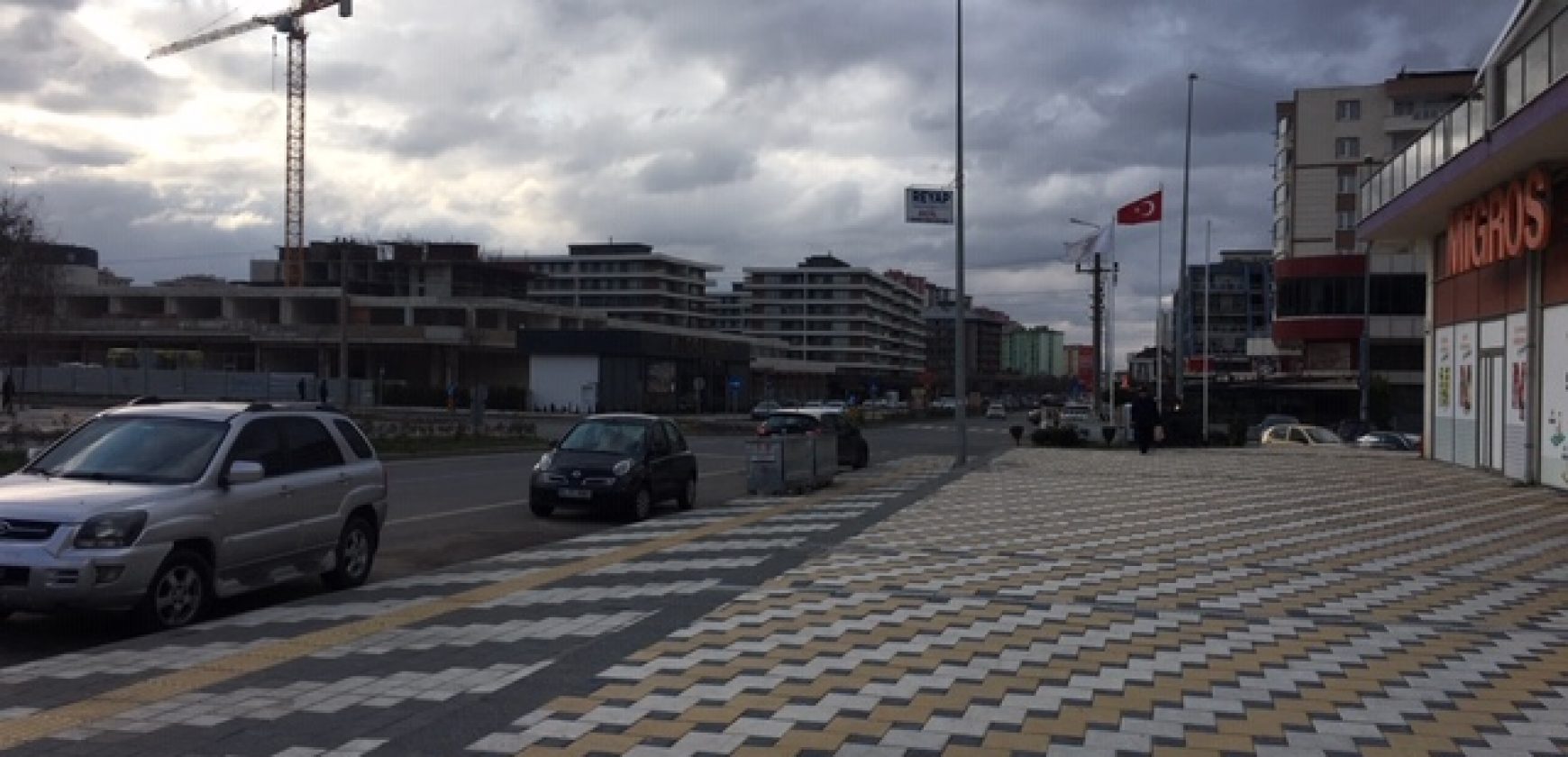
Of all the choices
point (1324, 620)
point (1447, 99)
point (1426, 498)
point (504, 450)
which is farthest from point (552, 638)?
point (1447, 99)

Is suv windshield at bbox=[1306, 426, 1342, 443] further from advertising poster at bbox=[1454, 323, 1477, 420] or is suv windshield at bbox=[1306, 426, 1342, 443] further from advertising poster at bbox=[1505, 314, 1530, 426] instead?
advertising poster at bbox=[1505, 314, 1530, 426]

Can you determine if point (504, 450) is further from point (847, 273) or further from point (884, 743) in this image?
point (847, 273)

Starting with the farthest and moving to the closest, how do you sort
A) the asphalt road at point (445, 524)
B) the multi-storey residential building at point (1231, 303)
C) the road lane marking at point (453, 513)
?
the multi-storey residential building at point (1231, 303)
the road lane marking at point (453, 513)
the asphalt road at point (445, 524)

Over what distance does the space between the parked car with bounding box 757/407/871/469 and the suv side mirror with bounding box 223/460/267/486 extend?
13839 millimetres

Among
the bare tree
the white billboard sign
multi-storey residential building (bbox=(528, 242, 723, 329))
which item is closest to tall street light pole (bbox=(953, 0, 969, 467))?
the white billboard sign

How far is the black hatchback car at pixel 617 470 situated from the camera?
1644 cm

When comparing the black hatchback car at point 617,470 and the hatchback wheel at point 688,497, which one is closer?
the black hatchback car at point 617,470

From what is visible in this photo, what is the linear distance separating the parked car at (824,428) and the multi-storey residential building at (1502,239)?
11.8 m

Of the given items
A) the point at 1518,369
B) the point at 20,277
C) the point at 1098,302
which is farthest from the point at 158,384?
the point at 1518,369

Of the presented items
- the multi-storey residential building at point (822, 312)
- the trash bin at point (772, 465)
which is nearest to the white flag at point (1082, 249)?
the trash bin at point (772, 465)

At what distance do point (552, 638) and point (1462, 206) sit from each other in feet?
72.2

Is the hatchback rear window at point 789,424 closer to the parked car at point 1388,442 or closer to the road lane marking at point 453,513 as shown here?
the road lane marking at point 453,513

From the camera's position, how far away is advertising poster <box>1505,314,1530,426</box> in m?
20.9

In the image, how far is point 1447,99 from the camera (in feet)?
244
